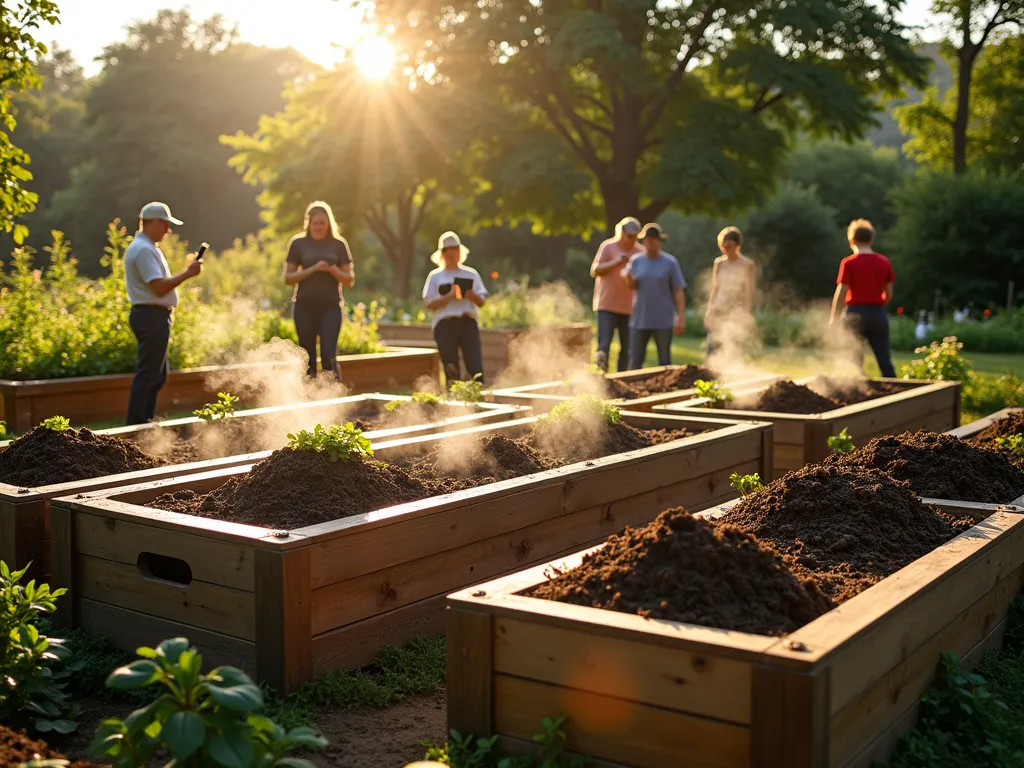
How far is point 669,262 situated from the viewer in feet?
33.0

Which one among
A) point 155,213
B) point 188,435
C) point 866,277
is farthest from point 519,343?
point 188,435

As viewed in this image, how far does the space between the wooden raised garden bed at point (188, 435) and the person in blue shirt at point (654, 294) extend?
343cm

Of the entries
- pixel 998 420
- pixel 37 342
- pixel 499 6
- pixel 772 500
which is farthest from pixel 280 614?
pixel 499 6

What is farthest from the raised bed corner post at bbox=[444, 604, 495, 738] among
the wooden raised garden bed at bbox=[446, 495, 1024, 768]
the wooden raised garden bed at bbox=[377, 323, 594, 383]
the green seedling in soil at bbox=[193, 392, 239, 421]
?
the wooden raised garden bed at bbox=[377, 323, 594, 383]

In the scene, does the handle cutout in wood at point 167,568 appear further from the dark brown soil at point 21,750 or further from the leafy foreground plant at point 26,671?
the dark brown soil at point 21,750

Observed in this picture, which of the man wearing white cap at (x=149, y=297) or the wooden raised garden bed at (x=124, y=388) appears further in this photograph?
the wooden raised garden bed at (x=124, y=388)

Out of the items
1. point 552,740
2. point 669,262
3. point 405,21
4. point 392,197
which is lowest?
point 552,740

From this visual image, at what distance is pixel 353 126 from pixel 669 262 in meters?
15.2

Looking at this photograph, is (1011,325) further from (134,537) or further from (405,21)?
(134,537)

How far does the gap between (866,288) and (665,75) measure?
1492cm

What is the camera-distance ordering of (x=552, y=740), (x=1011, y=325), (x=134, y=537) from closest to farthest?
(x=552, y=740) → (x=134, y=537) → (x=1011, y=325)

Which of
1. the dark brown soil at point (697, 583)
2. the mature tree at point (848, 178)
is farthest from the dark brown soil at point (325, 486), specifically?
the mature tree at point (848, 178)

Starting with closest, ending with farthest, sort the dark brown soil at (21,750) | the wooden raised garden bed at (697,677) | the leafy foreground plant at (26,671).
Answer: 1. the wooden raised garden bed at (697,677)
2. the dark brown soil at (21,750)
3. the leafy foreground plant at (26,671)

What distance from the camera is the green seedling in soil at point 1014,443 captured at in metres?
5.56
